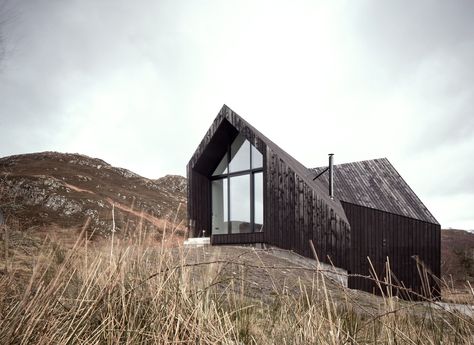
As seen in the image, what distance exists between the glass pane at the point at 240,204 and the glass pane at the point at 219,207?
35cm

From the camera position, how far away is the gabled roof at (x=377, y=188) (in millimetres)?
→ 14391

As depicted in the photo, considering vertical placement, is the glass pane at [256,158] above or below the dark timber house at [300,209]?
above

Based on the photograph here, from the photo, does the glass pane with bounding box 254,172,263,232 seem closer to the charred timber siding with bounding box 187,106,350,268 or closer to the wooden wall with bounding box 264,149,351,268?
the charred timber siding with bounding box 187,106,350,268

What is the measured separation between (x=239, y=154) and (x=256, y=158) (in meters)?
0.92

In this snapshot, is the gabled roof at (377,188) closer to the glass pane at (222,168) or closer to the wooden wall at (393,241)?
the wooden wall at (393,241)

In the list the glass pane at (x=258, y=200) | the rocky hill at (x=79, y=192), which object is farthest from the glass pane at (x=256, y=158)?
the rocky hill at (x=79, y=192)

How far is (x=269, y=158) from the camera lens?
38.2 feet

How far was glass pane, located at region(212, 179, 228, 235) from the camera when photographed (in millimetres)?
13656

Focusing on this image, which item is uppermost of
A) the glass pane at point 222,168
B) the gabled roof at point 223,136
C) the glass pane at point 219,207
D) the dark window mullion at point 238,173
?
the gabled roof at point 223,136

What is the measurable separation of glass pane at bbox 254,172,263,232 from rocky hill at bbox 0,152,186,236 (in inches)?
274

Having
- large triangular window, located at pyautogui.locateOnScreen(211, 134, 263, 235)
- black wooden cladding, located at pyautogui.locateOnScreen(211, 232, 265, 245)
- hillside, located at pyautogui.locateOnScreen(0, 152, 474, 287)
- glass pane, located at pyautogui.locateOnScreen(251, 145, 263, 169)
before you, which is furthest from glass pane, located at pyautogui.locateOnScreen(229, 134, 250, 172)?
hillside, located at pyautogui.locateOnScreen(0, 152, 474, 287)

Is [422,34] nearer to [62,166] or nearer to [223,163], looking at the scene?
[223,163]

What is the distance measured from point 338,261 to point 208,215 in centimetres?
506

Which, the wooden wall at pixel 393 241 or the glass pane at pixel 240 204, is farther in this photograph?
the wooden wall at pixel 393 241
